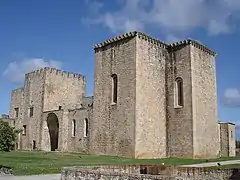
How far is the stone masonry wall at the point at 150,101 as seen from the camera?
2433 centimetres

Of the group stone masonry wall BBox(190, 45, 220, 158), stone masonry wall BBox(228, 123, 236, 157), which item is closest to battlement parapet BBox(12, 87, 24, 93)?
stone masonry wall BBox(190, 45, 220, 158)

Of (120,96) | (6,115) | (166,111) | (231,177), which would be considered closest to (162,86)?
(166,111)

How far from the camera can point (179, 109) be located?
2588cm

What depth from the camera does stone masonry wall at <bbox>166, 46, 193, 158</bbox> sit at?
25.1m

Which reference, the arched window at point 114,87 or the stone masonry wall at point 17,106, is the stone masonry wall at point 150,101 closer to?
the arched window at point 114,87

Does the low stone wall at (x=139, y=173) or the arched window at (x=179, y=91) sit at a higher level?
the arched window at (x=179, y=91)

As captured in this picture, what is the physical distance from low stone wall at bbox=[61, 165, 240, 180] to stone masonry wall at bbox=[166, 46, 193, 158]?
12.9 m

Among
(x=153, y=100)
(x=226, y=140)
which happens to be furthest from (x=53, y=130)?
(x=226, y=140)

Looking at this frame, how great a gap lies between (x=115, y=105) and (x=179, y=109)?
16.4 ft

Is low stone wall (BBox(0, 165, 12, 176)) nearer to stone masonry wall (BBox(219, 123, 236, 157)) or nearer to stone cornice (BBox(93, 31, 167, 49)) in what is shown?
stone cornice (BBox(93, 31, 167, 49))

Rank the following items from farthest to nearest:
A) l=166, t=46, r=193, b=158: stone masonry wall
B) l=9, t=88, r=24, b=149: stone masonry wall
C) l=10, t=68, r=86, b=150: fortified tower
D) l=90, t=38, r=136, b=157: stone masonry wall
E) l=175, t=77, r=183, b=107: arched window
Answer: l=9, t=88, r=24, b=149: stone masonry wall
l=10, t=68, r=86, b=150: fortified tower
l=175, t=77, r=183, b=107: arched window
l=166, t=46, r=193, b=158: stone masonry wall
l=90, t=38, r=136, b=157: stone masonry wall

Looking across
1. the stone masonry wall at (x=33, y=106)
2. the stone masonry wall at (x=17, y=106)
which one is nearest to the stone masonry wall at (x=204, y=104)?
the stone masonry wall at (x=33, y=106)

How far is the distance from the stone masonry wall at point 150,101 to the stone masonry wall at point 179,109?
478mm

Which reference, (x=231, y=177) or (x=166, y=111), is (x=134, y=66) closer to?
(x=166, y=111)
